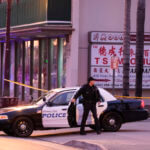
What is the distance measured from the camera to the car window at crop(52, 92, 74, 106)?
56.9 feet

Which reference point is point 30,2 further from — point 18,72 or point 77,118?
point 77,118

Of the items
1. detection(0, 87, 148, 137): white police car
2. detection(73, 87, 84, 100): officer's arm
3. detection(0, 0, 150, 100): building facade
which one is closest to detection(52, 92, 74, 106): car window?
detection(0, 87, 148, 137): white police car

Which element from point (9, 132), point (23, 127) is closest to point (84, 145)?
point (23, 127)

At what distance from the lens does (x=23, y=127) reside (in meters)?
16.9

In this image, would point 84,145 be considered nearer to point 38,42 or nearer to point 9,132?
point 9,132

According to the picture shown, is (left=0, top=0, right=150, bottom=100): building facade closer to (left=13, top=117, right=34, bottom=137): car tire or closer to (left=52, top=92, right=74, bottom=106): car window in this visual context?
(left=52, top=92, right=74, bottom=106): car window

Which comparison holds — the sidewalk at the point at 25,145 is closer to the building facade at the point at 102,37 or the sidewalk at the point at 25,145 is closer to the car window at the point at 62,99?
the car window at the point at 62,99

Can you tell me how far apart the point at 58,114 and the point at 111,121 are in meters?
1.73

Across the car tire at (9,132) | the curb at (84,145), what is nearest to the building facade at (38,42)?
the car tire at (9,132)

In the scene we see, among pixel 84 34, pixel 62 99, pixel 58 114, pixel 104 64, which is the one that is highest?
pixel 84 34

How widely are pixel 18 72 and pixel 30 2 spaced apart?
5532 mm

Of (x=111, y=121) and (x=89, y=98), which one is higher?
(x=89, y=98)

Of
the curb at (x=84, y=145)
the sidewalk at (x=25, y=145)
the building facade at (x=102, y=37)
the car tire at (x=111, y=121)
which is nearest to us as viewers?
the curb at (x=84, y=145)

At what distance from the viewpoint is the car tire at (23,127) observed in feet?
55.3
